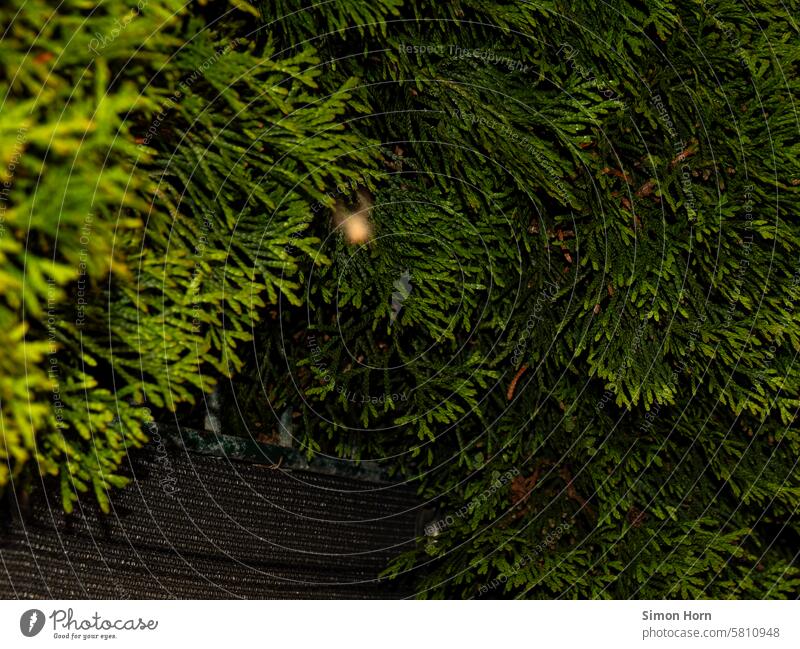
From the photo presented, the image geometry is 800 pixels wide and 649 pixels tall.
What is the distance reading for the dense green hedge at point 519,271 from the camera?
249 centimetres

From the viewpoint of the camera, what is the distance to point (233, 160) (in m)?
2.43

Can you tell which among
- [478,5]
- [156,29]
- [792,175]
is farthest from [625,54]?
[156,29]

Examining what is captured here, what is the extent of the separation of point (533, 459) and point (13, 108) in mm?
2284

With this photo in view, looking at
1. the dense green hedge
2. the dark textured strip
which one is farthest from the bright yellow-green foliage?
the dark textured strip

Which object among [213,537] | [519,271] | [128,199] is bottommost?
[213,537]

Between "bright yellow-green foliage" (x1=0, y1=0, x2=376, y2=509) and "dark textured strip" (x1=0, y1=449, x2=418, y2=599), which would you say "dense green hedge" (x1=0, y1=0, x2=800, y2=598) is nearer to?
"bright yellow-green foliage" (x1=0, y1=0, x2=376, y2=509)

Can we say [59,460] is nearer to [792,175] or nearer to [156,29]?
[156,29]

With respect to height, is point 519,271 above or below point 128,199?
above

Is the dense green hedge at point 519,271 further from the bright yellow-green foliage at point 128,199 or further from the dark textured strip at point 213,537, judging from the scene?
the dark textured strip at point 213,537

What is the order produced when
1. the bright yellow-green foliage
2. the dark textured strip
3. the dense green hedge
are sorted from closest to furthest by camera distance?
the bright yellow-green foliage, the dense green hedge, the dark textured strip

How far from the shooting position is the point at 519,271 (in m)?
3.10

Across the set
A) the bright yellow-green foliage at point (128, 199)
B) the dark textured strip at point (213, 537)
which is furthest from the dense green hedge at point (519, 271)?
the dark textured strip at point (213, 537)

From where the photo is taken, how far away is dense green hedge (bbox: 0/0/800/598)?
2492 millimetres

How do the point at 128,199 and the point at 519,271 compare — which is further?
the point at 519,271
